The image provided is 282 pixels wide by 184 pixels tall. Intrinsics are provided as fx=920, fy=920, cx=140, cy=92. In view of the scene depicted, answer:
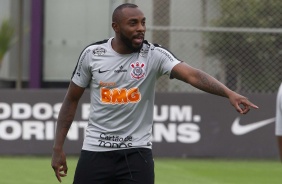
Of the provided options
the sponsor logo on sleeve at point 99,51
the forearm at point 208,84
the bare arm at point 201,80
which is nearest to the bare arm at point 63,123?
the sponsor logo on sleeve at point 99,51

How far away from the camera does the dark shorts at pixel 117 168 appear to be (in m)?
6.72

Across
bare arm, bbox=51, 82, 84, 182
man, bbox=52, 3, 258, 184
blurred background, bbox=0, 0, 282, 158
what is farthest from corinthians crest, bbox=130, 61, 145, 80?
blurred background, bbox=0, 0, 282, 158

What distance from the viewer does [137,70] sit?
6762 mm

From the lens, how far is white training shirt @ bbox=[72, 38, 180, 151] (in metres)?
6.75

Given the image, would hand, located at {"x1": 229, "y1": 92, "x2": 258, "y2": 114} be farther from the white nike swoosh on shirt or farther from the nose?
the white nike swoosh on shirt

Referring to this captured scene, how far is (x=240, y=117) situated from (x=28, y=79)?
591 cm

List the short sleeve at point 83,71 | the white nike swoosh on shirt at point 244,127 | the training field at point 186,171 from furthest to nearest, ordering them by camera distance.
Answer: the white nike swoosh on shirt at point 244,127 < the training field at point 186,171 < the short sleeve at point 83,71

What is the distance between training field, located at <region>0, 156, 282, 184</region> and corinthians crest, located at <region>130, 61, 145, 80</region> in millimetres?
5358

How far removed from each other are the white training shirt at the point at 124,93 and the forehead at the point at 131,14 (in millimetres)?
247

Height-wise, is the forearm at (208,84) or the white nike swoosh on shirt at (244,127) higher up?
the forearm at (208,84)

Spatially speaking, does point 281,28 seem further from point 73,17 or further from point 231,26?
point 73,17

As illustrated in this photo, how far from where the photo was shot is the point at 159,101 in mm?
15641

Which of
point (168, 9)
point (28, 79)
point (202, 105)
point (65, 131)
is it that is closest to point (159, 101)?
point (202, 105)

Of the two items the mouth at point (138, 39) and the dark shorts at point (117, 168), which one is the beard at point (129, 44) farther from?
the dark shorts at point (117, 168)
